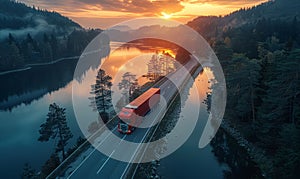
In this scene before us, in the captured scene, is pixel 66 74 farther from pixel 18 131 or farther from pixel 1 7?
pixel 1 7

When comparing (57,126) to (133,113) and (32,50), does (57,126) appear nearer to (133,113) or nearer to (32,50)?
(133,113)

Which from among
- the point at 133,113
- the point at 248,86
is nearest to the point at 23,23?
the point at 133,113

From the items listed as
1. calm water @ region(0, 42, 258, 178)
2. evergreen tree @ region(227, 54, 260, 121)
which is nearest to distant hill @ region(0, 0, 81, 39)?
calm water @ region(0, 42, 258, 178)

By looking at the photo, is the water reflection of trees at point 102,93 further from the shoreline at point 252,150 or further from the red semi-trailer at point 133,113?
the shoreline at point 252,150

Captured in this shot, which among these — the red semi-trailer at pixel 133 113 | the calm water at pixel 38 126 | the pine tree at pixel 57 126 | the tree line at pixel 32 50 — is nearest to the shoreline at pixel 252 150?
the calm water at pixel 38 126

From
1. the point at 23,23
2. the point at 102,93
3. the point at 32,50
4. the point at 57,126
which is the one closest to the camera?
the point at 57,126

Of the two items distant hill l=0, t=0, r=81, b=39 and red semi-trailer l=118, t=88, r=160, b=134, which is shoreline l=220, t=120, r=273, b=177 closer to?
red semi-trailer l=118, t=88, r=160, b=134
